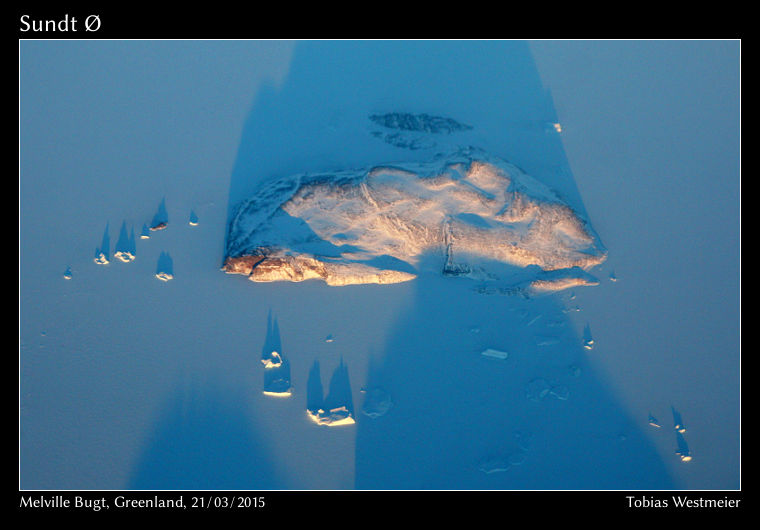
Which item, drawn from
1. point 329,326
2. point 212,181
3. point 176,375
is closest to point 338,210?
point 329,326

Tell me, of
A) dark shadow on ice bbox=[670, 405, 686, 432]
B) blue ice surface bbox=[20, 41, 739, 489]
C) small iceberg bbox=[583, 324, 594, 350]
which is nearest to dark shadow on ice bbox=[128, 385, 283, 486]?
blue ice surface bbox=[20, 41, 739, 489]

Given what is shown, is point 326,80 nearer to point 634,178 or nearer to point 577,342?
point 634,178

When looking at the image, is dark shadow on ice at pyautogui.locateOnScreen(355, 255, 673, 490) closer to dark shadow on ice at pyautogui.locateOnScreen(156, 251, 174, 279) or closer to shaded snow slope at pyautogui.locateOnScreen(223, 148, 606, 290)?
shaded snow slope at pyautogui.locateOnScreen(223, 148, 606, 290)

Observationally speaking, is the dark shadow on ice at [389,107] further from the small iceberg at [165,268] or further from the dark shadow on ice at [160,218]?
the small iceberg at [165,268]

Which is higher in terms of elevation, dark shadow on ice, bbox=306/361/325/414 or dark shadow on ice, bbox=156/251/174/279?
dark shadow on ice, bbox=156/251/174/279

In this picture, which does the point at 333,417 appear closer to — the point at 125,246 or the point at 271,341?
the point at 271,341
